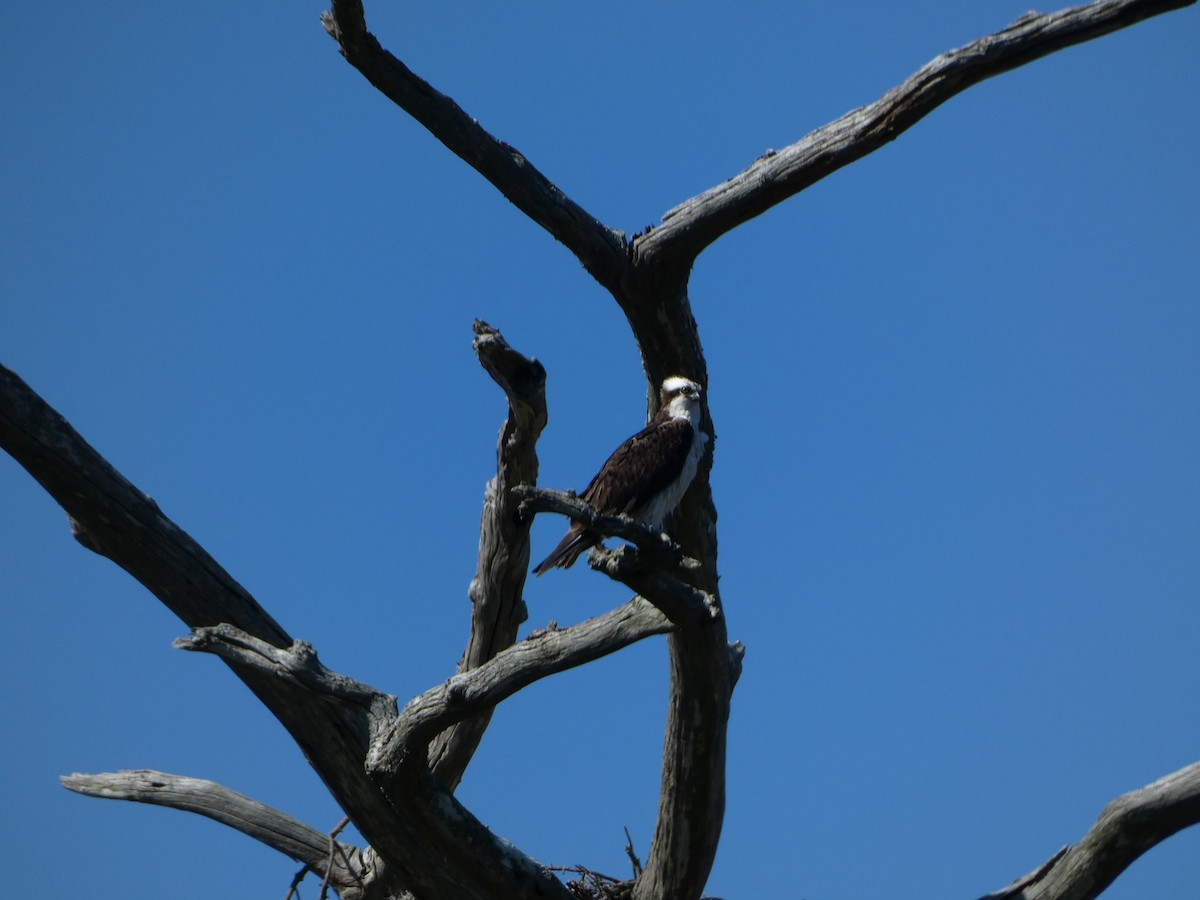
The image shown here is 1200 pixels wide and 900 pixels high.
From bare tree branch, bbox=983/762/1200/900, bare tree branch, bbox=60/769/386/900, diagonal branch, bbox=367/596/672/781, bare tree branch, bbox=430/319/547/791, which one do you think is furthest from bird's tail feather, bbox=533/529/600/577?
bare tree branch, bbox=983/762/1200/900

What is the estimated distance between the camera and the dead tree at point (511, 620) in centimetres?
599

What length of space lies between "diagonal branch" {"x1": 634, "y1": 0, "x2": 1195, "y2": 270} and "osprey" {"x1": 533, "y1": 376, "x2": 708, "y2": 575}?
3.30ft

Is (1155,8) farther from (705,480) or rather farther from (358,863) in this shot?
(358,863)

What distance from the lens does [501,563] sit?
24.6 feet

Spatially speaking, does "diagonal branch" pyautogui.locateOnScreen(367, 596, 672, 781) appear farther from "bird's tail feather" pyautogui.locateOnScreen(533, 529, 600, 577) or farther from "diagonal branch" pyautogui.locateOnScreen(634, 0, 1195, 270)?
"diagonal branch" pyautogui.locateOnScreen(634, 0, 1195, 270)

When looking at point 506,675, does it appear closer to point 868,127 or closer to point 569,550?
point 569,550

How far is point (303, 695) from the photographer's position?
6203 millimetres

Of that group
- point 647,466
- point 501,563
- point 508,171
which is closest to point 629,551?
point 501,563

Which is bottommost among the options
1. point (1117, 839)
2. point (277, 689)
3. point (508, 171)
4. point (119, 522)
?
point (1117, 839)

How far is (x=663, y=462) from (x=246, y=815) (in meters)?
3.19

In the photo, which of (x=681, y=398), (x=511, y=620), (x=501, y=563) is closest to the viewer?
(x=501, y=563)

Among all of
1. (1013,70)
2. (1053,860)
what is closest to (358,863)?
(1053,860)

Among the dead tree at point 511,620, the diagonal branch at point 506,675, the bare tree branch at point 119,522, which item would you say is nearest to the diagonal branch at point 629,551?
the dead tree at point 511,620

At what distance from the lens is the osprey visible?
25.8 feet
